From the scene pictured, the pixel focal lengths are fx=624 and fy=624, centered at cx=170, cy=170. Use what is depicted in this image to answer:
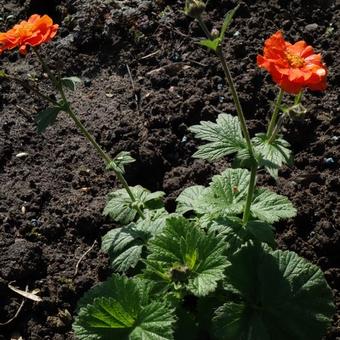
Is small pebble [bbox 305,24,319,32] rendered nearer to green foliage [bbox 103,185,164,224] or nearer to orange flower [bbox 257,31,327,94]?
orange flower [bbox 257,31,327,94]

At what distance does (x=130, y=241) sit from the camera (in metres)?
2.84

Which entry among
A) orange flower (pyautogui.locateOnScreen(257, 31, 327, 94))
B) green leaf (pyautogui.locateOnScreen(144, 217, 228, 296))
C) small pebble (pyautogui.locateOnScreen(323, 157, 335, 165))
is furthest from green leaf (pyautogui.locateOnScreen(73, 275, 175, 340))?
small pebble (pyautogui.locateOnScreen(323, 157, 335, 165))

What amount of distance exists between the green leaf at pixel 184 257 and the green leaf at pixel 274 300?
0.15m

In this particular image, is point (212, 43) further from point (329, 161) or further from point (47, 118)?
point (329, 161)

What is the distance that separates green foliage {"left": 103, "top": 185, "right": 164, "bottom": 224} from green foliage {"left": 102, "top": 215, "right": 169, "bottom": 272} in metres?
0.05

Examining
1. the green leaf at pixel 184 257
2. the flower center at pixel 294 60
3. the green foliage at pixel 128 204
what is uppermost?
the flower center at pixel 294 60

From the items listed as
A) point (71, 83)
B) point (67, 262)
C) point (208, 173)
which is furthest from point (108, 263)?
point (71, 83)

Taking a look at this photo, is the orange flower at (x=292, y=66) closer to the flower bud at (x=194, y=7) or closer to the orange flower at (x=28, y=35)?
the flower bud at (x=194, y=7)

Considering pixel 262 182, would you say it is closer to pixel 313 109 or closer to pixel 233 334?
pixel 313 109

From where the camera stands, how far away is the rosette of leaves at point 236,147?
236 cm

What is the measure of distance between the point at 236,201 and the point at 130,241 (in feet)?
1.70

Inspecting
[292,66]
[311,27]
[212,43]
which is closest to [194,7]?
[212,43]

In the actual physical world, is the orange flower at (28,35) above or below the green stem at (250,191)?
above

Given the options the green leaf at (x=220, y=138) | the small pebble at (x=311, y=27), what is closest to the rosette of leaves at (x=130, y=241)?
the green leaf at (x=220, y=138)
